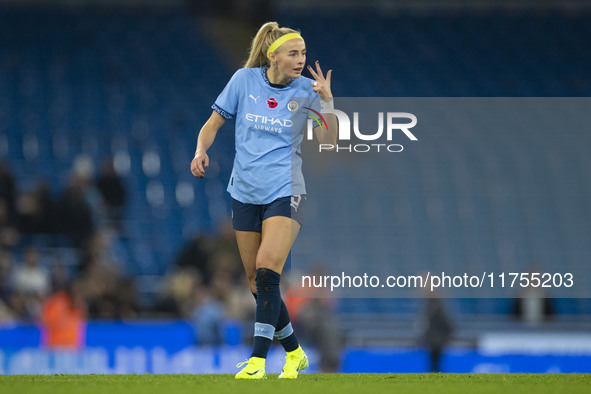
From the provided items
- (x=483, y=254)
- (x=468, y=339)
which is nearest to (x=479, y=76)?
(x=483, y=254)

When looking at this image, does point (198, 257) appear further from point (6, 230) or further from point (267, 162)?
point (267, 162)

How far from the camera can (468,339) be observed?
10648 mm

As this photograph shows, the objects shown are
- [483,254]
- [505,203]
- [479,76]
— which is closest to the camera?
[483,254]

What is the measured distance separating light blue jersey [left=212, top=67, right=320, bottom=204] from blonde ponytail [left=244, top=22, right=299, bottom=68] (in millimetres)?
108

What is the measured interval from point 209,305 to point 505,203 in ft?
16.3

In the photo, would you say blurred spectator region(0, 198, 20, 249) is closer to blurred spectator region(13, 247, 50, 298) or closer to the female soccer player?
blurred spectator region(13, 247, 50, 298)

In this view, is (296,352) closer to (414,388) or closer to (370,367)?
(414,388)

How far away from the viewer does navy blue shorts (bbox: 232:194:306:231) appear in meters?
5.15

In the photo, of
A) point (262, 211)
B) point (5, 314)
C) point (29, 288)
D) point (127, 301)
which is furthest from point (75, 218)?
point (262, 211)

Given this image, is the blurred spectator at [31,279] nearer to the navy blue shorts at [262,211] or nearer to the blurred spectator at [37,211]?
the blurred spectator at [37,211]

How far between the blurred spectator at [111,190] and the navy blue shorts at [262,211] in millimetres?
7881

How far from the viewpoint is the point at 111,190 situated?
1295 centimetres

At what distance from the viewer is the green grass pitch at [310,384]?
15.0 feet

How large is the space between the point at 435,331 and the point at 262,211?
5.65m
